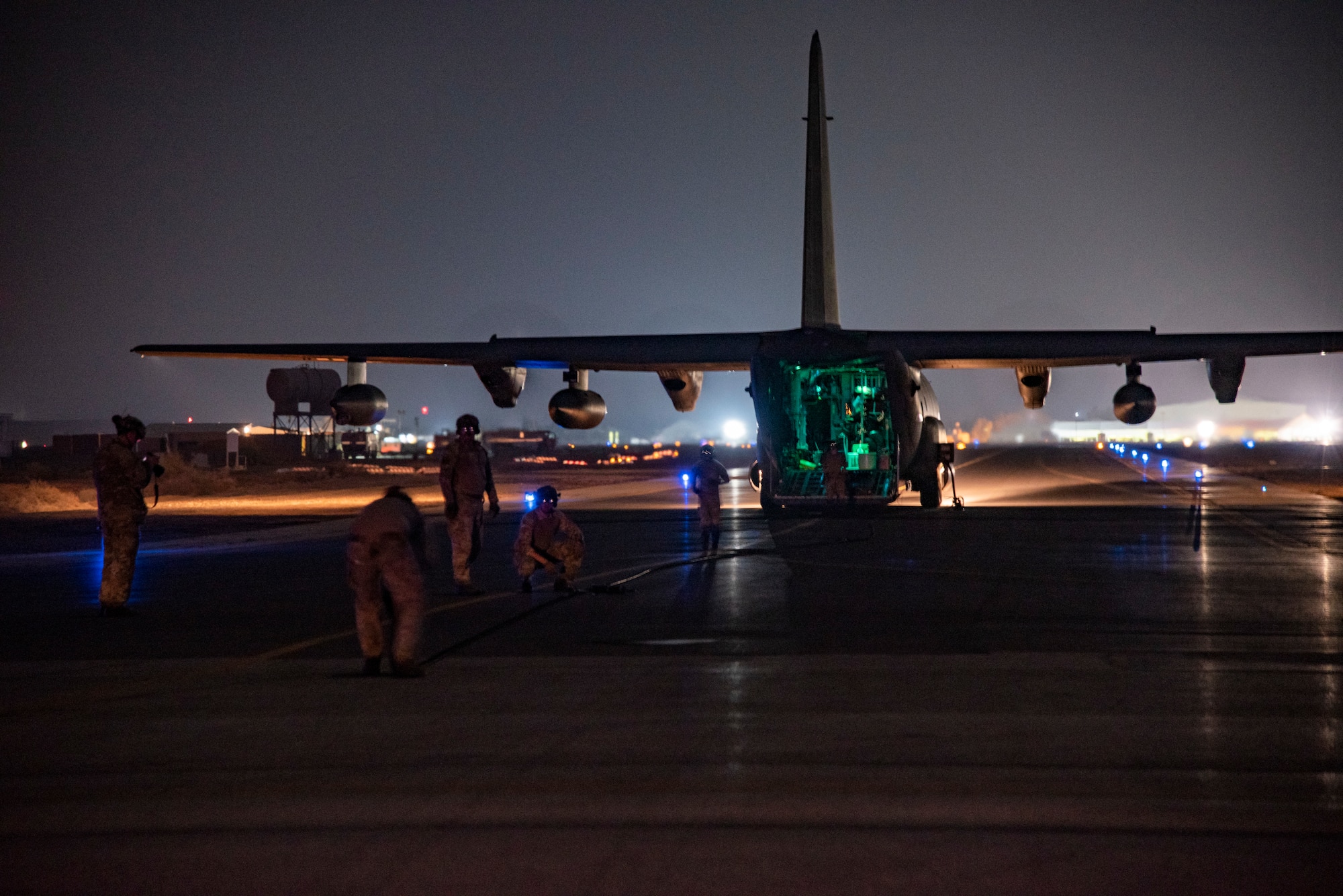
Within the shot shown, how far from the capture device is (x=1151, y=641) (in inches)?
417

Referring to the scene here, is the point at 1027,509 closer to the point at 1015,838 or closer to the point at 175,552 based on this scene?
the point at 175,552

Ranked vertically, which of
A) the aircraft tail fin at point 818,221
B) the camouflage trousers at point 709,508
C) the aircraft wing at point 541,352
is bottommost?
the camouflage trousers at point 709,508

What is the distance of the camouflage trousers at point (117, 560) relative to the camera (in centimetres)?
1285

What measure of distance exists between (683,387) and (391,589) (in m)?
22.2

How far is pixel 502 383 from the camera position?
2855 cm

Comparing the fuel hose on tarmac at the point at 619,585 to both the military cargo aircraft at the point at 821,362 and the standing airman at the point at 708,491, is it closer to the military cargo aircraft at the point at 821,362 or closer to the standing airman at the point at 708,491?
the standing airman at the point at 708,491

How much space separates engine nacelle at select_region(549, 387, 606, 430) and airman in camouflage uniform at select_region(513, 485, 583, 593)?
13.5 m

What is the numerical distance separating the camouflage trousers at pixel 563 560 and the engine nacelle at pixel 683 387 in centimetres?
1637

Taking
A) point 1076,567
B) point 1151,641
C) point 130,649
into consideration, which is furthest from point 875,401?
point 130,649

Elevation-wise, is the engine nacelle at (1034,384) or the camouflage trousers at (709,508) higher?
the engine nacelle at (1034,384)

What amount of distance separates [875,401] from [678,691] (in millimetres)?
20248

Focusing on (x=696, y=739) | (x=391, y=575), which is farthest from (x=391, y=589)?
(x=696, y=739)

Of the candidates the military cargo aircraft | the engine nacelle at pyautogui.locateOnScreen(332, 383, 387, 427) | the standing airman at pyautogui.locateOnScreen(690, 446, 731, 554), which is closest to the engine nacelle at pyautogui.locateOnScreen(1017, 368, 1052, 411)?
the military cargo aircraft

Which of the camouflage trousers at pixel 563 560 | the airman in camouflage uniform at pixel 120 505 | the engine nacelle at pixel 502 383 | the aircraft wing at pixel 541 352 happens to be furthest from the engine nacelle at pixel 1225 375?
the airman in camouflage uniform at pixel 120 505
